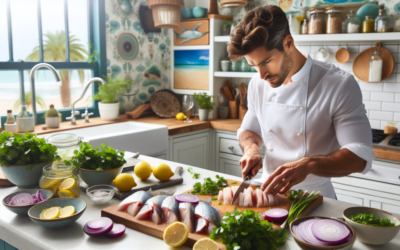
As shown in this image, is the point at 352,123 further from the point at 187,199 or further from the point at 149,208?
the point at 149,208

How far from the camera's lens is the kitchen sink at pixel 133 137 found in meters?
2.82

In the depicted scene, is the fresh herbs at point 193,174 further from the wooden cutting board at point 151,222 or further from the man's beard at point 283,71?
the man's beard at point 283,71

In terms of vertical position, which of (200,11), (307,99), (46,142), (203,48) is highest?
(200,11)

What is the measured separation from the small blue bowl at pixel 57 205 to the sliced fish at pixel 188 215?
333mm

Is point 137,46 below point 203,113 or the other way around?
the other way around

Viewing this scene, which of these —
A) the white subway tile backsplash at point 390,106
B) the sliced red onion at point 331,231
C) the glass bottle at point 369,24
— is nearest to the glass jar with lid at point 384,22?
the glass bottle at point 369,24

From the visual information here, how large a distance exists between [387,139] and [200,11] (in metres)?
2.29

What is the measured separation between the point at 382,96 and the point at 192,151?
183 centimetres

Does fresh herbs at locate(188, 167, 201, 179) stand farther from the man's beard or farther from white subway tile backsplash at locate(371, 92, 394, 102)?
white subway tile backsplash at locate(371, 92, 394, 102)

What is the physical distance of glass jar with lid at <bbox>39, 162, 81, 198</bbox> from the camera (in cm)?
139

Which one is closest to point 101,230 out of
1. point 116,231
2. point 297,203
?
point 116,231

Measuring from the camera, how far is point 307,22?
345 centimetres

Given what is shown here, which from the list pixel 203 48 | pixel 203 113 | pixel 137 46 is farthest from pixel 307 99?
pixel 137 46

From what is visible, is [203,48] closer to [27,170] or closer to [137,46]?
[137,46]
